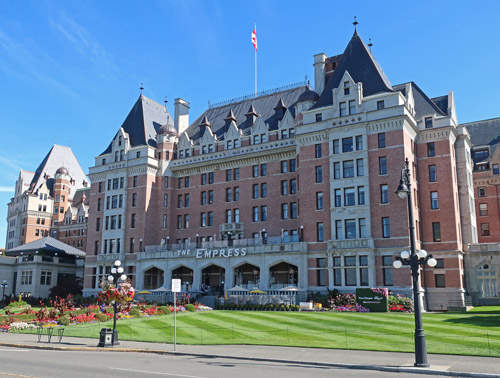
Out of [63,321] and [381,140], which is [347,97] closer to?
[381,140]

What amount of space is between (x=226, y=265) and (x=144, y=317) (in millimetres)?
16795

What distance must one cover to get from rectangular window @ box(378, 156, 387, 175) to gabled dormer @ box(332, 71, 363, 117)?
5.79 m

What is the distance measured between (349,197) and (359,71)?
15.0 m

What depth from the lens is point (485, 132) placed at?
75.2 metres

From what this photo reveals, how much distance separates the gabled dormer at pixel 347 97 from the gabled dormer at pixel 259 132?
12.1 meters

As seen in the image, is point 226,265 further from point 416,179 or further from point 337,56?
point 337,56

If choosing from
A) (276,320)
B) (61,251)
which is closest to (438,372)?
(276,320)

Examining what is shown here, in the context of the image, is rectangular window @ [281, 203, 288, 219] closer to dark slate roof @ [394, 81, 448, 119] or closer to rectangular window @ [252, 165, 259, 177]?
rectangular window @ [252, 165, 259, 177]

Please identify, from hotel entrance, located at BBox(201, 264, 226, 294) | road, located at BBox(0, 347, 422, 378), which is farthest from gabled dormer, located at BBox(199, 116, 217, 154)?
road, located at BBox(0, 347, 422, 378)

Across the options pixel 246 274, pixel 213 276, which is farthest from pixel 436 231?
pixel 213 276

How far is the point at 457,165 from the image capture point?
5784 centimetres

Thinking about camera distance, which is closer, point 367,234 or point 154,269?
point 367,234

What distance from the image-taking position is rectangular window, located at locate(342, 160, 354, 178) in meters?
51.7

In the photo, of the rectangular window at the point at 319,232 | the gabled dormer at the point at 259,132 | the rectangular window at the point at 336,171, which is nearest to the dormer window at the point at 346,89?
the rectangular window at the point at 336,171
